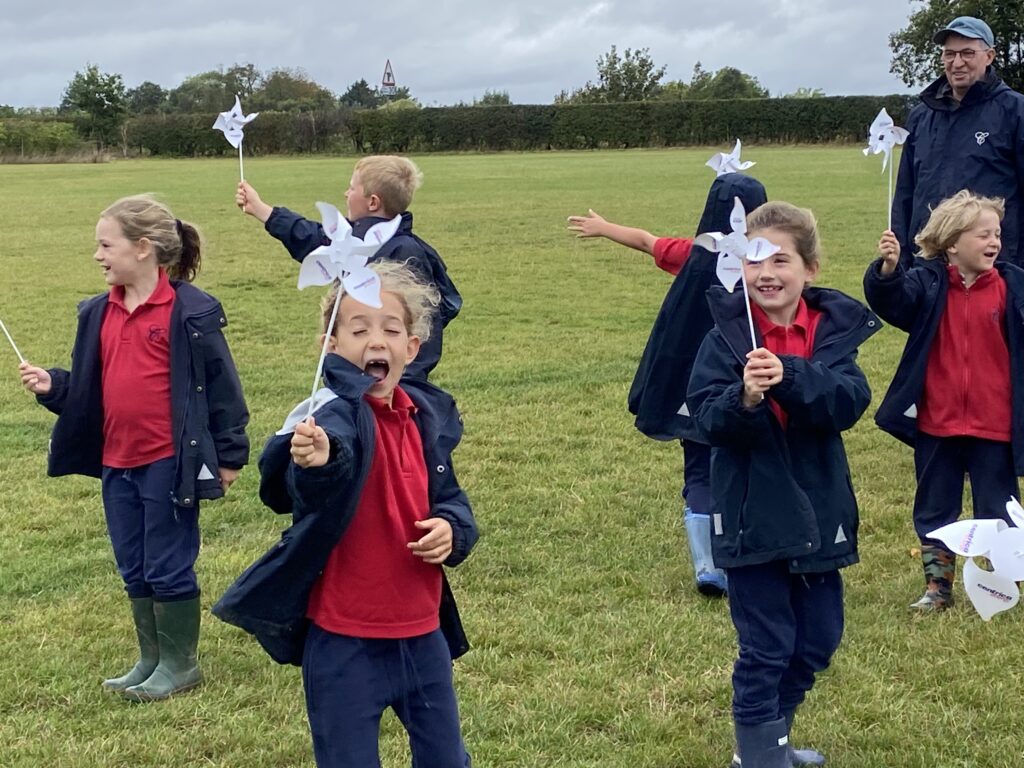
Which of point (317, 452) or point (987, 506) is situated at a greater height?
point (317, 452)

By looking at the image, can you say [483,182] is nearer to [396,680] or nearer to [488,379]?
[488,379]

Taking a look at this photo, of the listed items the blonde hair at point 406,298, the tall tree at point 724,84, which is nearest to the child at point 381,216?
the blonde hair at point 406,298

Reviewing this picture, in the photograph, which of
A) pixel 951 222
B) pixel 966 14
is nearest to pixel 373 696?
pixel 951 222

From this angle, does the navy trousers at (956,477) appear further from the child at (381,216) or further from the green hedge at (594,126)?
the green hedge at (594,126)

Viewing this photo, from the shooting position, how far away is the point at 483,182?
107 ft

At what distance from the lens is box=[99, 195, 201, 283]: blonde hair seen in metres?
4.09

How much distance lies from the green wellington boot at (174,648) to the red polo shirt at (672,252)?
7.88 feet

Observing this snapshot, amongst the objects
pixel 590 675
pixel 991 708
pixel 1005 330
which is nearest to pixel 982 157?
pixel 1005 330

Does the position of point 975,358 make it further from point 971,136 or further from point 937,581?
point 971,136

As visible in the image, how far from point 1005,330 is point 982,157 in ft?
5.36

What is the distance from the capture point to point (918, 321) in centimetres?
470

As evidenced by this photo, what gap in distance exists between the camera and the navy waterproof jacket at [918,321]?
4555 millimetres

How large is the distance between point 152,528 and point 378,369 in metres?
1.69

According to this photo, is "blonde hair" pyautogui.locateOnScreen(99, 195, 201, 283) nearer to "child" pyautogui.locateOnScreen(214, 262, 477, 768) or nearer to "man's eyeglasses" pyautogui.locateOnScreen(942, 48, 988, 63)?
"child" pyautogui.locateOnScreen(214, 262, 477, 768)
